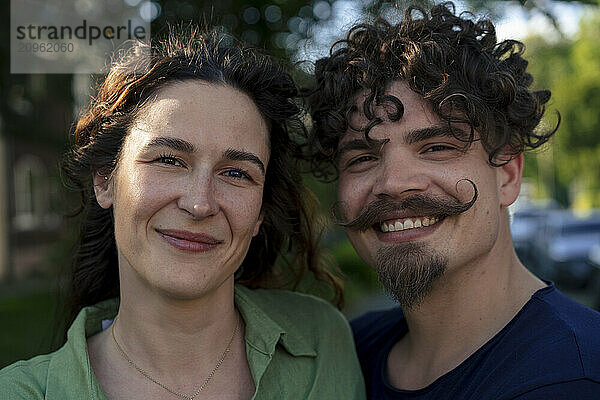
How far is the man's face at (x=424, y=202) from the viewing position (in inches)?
97.0

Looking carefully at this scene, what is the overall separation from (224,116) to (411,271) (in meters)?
0.97

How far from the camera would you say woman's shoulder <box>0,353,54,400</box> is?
2119 mm

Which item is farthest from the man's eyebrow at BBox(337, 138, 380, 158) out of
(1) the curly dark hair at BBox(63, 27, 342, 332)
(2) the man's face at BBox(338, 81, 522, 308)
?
(1) the curly dark hair at BBox(63, 27, 342, 332)

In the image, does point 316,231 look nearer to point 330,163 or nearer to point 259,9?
point 330,163

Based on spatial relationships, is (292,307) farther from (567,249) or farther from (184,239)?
(567,249)

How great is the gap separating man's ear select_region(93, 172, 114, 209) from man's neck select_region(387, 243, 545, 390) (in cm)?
138

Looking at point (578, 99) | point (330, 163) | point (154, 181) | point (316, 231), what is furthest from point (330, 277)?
point (578, 99)

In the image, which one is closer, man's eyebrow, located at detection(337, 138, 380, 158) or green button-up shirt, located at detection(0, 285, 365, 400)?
green button-up shirt, located at detection(0, 285, 365, 400)

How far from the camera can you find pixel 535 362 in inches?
82.7

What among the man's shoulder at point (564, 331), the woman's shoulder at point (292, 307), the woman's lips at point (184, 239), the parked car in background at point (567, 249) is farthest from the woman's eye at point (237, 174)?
the parked car in background at point (567, 249)

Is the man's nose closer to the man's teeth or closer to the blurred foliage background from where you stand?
the man's teeth

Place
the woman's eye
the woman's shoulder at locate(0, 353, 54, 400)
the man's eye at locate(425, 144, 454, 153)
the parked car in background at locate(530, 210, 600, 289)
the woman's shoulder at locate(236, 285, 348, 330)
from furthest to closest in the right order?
the parked car in background at locate(530, 210, 600, 289), the woman's shoulder at locate(236, 285, 348, 330), the man's eye at locate(425, 144, 454, 153), the woman's eye, the woman's shoulder at locate(0, 353, 54, 400)

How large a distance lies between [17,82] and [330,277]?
2.72m

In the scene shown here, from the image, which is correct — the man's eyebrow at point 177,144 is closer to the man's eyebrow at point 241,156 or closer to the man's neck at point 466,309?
the man's eyebrow at point 241,156
